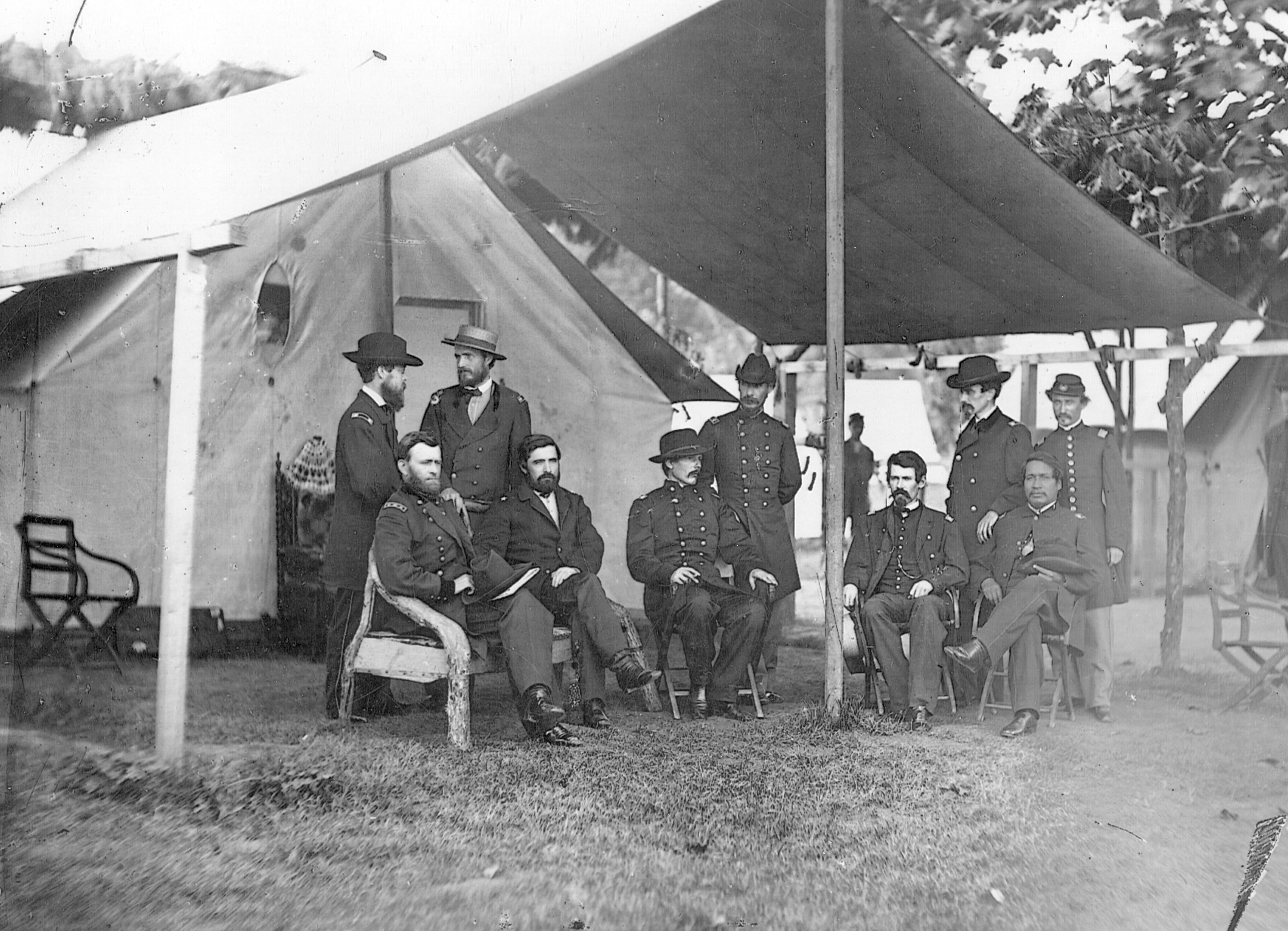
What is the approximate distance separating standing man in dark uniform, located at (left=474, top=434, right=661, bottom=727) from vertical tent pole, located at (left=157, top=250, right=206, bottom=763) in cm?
105

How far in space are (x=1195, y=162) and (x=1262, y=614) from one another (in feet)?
5.00

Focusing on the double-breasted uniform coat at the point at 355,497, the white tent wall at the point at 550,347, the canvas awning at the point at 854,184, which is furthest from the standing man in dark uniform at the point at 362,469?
the canvas awning at the point at 854,184

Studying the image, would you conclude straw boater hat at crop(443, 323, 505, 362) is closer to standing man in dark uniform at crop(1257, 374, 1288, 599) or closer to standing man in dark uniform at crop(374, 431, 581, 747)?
standing man in dark uniform at crop(374, 431, 581, 747)

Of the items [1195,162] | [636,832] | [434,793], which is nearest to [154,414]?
[434,793]

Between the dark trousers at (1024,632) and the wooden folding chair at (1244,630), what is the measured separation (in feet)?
1.62

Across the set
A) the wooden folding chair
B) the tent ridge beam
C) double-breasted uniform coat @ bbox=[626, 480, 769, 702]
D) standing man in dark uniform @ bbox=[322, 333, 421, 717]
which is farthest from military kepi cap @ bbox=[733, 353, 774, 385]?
the tent ridge beam

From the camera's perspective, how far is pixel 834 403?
A: 12.1 feet

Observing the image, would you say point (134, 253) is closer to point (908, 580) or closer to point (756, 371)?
point (756, 371)

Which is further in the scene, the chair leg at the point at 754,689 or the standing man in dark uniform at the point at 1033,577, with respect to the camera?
the chair leg at the point at 754,689

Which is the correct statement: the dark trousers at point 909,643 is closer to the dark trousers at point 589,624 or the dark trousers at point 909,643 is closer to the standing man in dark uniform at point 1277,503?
the dark trousers at point 589,624

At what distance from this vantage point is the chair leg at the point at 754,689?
12.7 feet

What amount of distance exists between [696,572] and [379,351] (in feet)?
4.87

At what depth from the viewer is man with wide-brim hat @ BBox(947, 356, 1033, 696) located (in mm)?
3846

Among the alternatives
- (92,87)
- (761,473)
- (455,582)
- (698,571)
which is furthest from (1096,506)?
(92,87)
